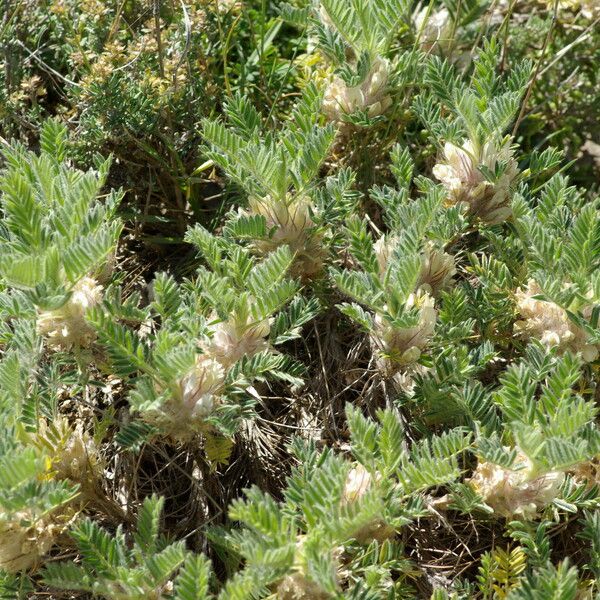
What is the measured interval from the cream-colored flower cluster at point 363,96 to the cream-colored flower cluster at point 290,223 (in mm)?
317

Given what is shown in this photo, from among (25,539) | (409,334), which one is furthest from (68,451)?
(409,334)

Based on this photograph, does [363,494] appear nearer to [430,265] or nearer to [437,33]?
[430,265]

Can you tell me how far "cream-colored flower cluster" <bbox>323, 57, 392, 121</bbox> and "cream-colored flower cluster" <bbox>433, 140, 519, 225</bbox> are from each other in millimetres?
233

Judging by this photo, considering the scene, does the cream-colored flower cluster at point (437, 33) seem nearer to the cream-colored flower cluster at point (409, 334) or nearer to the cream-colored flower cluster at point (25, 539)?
the cream-colored flower cluster at point (409, 334)

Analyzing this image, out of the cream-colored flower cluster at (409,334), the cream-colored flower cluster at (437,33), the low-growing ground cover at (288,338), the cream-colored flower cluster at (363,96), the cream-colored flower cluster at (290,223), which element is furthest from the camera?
the cream-colored flower cluster at (437,33)

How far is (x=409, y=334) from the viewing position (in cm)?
171

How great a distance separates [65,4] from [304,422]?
1223 mm

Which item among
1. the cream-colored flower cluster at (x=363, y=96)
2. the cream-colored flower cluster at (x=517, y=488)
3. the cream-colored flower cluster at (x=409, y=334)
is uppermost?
the cream-colored flower cluster at (x=363, y=96)

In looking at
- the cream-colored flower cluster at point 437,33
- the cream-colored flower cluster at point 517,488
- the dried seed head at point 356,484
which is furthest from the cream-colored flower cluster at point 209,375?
the cream-colored flower cluster at point 437,33

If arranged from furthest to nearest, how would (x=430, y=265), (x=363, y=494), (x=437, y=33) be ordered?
(x=437, y=33)
(x=430, y=265)
(x=363, y=494)

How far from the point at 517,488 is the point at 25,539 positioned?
2.77ft

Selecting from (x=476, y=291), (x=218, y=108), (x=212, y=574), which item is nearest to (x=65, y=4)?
(x=218, y=108)

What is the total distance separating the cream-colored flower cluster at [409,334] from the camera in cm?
170

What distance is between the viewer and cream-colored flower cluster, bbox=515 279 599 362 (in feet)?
5.65
